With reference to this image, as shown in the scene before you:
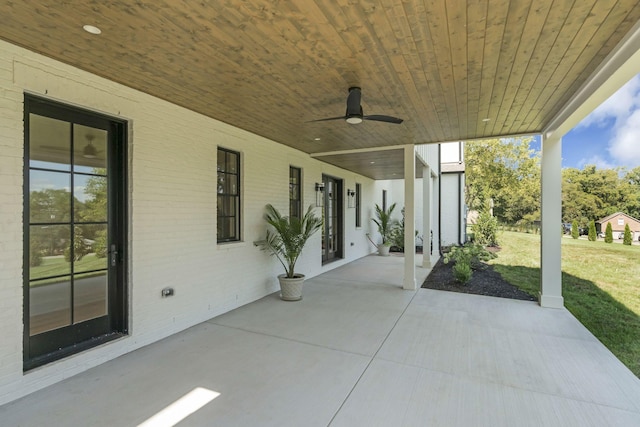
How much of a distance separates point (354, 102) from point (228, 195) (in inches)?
105

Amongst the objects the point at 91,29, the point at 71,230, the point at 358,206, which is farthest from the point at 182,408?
the point at 358,206

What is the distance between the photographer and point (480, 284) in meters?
6.41

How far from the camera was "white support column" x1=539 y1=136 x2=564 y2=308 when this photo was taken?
4.90m

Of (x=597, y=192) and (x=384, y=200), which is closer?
(x=384, y=200)

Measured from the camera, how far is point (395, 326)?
411cm

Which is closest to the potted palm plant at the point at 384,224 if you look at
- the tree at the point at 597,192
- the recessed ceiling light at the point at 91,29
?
the recessed ceiling light at the point at 91,29

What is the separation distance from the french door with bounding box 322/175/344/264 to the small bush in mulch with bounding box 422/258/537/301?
8.64 feet

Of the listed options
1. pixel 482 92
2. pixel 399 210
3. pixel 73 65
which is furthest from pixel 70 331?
pixel 399 210

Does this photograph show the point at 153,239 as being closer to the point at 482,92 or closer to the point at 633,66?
the point at 482,92

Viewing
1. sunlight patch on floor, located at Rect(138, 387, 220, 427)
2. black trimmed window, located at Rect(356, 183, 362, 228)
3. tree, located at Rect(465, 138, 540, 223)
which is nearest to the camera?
sunlight patch on floor, located at Rect(138, 387, 220, 427)

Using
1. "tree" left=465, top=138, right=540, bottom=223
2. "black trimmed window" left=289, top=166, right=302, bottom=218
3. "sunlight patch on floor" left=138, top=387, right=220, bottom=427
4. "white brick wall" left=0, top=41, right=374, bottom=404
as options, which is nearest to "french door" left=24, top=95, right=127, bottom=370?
"white brick wall" left=0, top=41, right=374, bottom=404

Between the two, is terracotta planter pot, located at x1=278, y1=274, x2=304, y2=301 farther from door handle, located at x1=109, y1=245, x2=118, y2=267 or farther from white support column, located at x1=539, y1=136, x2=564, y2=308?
white support column, located at x1=539, y1=136, x2=564, y2=308

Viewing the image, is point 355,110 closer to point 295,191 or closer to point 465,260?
point 295,191

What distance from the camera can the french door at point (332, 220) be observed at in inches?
319
